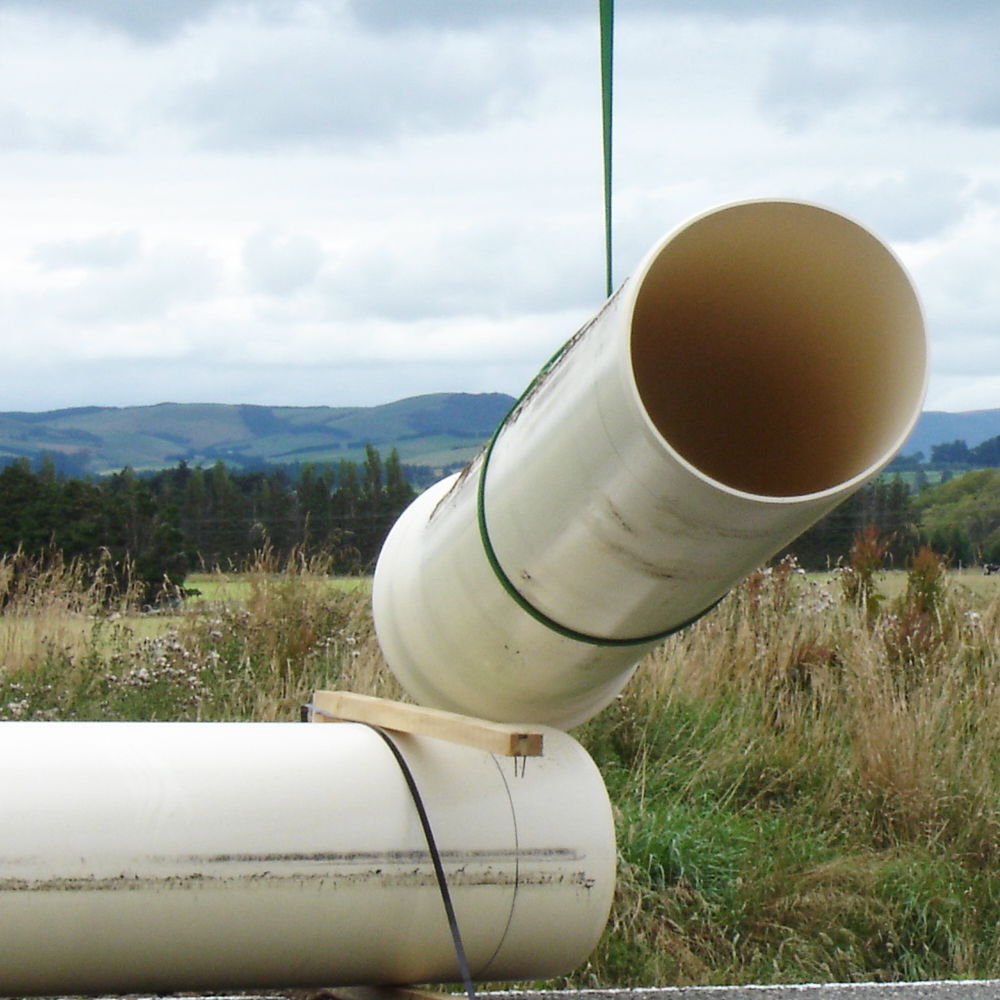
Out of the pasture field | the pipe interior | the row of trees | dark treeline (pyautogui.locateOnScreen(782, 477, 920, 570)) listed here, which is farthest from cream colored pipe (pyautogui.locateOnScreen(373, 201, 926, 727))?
dark treeline (pyautogui.locateOnScreen(782, 477, 920, 570))

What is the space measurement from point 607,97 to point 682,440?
621mm

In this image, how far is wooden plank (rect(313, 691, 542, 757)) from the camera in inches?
92.3

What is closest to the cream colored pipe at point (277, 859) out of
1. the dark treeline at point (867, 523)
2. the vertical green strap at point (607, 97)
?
the vertical green strap at point (607, 97)

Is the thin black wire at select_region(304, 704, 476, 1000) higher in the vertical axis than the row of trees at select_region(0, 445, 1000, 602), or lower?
higher

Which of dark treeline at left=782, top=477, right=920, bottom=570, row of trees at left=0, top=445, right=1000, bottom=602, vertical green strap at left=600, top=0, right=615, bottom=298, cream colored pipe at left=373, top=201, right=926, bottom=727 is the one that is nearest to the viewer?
cream colored pipe at left=373, top=201, right=926, bottom=727

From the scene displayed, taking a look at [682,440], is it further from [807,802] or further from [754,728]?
[754,728]

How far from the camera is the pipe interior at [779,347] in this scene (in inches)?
74.8

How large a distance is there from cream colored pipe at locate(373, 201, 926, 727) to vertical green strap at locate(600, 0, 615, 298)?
0.18m

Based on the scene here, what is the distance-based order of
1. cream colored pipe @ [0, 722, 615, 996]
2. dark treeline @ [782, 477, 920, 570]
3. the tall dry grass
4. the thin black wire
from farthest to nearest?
dark treeline @ [782, 477, 920, 570] → the tall dry grass → the thin black wire → cream colored pipe @ [0, 722, 615, 996]

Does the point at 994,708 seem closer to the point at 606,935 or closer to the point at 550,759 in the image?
the point at 606,935

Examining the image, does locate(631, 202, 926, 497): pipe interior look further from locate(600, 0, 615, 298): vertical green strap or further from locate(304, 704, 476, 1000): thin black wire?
locate(304, 704, 476, 1000): thin black wire

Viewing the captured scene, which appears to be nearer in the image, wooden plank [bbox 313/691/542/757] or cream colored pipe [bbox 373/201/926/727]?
cream colored pipe [bbox 373/201/926/727]

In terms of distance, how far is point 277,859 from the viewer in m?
2.36

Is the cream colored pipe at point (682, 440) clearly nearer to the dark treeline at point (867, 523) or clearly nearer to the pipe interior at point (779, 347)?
the pipe interior at point (779, 347)
